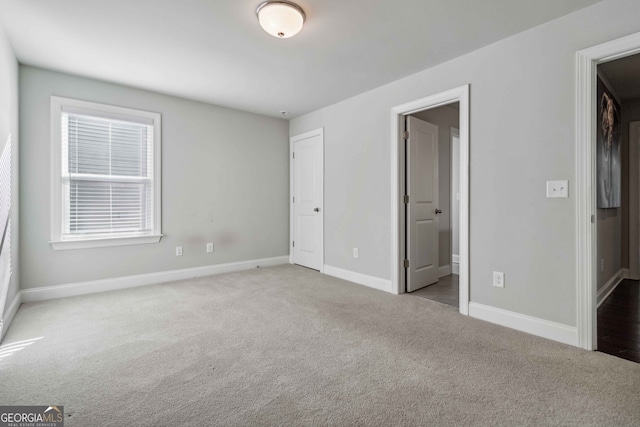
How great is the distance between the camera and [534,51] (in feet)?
8.13

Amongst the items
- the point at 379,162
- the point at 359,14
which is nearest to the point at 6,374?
the point at 359,14

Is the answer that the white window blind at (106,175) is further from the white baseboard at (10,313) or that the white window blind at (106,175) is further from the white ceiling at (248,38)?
the white baseboard at (10,313)

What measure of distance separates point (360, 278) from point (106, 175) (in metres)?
3.37

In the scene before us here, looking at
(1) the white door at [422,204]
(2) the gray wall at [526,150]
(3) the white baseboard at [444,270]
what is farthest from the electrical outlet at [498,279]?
(3) the white baseboard at [444,270]

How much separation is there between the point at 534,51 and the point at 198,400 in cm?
340

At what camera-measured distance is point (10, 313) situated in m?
2.74

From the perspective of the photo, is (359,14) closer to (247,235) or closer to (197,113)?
(197,113)

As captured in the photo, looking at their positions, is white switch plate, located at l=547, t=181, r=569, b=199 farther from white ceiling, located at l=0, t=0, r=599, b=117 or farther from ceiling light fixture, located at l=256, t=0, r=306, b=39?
ceiling light fixture, located at l=256, t=0, r=306, b=39

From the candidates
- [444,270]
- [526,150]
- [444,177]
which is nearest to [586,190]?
[526,150]

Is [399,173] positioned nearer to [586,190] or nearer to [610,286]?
[586,190]

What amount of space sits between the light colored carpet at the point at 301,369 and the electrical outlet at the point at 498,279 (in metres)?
0.37

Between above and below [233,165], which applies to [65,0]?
above

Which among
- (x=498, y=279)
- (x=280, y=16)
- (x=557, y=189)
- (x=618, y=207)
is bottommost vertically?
(x=498, y=279)

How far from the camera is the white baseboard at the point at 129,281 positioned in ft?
11.0
